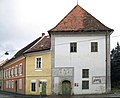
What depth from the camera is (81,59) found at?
47.1 meters

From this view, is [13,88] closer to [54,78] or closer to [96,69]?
[54,78]

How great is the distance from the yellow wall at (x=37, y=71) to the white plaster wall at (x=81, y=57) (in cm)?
180

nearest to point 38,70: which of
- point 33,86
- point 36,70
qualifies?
point 36,70

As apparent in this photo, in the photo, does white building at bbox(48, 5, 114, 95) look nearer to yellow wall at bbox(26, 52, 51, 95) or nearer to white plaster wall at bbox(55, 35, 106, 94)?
white plaster wall at bbox(55, 35, 106, 94)

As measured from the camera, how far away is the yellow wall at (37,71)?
159 ft

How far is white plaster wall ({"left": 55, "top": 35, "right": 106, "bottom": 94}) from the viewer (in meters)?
46.5

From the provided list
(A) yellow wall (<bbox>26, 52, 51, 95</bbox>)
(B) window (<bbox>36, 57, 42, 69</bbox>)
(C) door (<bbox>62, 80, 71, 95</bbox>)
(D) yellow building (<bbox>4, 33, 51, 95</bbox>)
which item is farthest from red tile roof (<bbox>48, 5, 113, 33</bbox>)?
(C) door (<bbox>62, 80, 71, 95</bbox>)

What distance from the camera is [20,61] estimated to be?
57.9 meters

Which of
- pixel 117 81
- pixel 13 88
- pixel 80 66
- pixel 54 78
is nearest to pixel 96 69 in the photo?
pixel 80 66

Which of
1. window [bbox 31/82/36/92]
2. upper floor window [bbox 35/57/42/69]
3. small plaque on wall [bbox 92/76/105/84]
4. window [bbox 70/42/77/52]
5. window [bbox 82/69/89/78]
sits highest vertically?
window [bbox 70/42/77/52]

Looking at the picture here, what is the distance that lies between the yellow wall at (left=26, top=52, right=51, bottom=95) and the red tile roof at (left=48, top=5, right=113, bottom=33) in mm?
4770

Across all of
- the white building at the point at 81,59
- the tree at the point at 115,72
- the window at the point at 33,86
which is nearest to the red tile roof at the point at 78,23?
the white building at the point at 81,59

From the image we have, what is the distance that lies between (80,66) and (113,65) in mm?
16834

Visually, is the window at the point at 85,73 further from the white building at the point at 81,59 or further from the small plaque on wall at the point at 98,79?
the small plaque on wall at the point at 98,79
